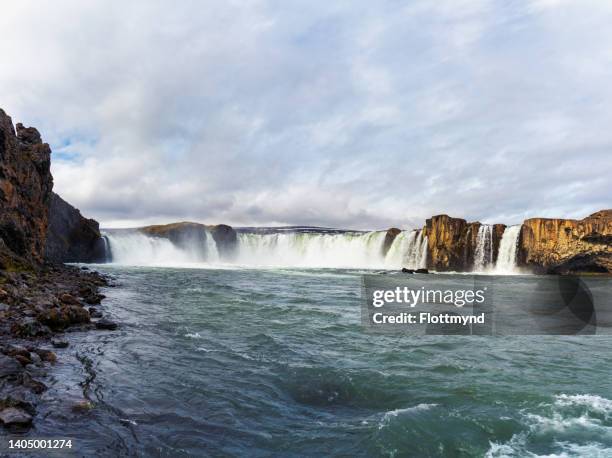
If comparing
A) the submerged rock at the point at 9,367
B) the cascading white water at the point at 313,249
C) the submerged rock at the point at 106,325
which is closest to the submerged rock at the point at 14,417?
the submerged rock at the point at 9,367

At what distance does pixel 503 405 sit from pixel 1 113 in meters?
29.5

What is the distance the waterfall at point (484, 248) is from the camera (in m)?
67.4

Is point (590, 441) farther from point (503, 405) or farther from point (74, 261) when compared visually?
point (74, 261)

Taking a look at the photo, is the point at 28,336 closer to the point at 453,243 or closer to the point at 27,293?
the point at 27,293

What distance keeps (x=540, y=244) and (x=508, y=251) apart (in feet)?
15.2

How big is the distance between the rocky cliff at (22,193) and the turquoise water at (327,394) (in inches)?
591

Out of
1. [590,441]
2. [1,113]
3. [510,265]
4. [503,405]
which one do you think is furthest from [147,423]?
[510,265]

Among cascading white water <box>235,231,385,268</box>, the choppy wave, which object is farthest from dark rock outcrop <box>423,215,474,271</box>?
the choppy wave

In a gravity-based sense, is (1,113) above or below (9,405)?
above

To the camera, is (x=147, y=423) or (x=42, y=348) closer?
(x=147, y=423)

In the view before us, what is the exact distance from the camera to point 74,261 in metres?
74.3

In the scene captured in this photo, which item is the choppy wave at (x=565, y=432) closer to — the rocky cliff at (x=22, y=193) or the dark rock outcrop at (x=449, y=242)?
the rocky cliff at (x=22, y=193)

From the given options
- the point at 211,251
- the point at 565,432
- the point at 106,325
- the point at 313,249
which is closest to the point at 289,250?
the point at 313,249

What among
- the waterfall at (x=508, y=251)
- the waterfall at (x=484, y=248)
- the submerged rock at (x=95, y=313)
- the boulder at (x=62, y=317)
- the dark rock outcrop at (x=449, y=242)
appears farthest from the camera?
the dark rock outcrop at (x=449, y=242)
